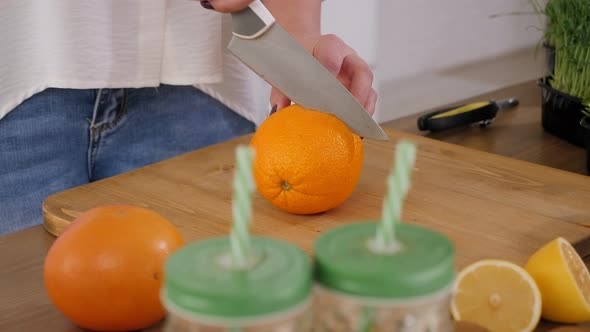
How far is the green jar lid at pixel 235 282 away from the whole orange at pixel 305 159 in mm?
471

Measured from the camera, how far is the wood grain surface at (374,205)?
3.23 feet

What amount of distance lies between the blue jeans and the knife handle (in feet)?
1.02

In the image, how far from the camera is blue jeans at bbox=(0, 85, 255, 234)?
124 centimetres

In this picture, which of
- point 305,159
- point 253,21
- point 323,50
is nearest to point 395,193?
point 305,159

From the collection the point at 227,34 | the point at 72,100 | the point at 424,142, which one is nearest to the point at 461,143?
the point at 424,142

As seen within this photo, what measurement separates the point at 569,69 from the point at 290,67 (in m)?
0.63

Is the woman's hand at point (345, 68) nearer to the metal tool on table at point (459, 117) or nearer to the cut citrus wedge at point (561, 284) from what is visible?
the metal tool on table at point (459, 117)

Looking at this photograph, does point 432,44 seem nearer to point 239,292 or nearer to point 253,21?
point 253,21

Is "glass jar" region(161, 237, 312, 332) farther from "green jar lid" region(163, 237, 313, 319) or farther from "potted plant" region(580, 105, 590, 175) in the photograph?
"potted plant" region(580, 105, 590, 175)

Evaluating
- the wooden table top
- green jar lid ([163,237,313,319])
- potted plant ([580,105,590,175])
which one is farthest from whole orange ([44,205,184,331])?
potted plant ([580,105,590,175])

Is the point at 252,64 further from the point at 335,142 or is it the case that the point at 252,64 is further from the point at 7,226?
the point at 7,226

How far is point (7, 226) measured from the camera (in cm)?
125

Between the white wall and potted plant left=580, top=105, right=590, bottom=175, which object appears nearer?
potted plant left=580, top=105, right=590, bottom=175

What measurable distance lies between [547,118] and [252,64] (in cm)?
69
